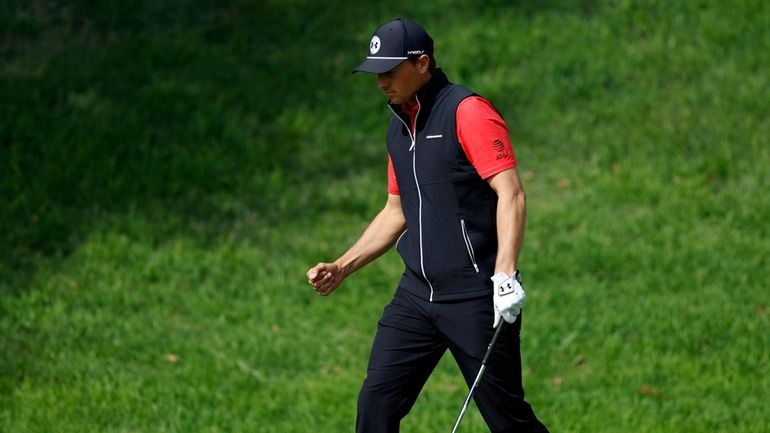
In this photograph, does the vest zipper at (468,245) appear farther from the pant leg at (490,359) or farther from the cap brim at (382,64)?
the cap brim at (382,64)

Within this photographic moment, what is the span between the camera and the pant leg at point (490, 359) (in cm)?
553

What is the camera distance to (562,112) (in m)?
12.1

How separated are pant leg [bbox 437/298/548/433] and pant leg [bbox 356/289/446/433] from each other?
127 millimetres

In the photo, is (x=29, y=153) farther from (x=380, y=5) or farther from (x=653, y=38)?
(x=653, y=38)

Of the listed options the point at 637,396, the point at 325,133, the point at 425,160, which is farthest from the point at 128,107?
the point at 425,160

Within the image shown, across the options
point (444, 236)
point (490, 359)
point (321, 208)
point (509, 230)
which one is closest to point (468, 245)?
point (444, 236)

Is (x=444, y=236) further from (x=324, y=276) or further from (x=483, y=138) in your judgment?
(x=324, y=276)

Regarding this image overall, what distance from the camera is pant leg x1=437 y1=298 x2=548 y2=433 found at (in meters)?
5.53

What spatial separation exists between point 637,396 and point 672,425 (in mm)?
529

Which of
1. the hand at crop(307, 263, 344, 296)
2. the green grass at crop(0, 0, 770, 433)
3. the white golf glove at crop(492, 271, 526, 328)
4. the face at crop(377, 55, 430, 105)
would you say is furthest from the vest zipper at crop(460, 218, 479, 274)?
the green grass at crop(0, 0, 770, 433)

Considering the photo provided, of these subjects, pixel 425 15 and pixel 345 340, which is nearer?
pixel 345 340

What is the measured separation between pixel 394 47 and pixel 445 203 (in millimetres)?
711

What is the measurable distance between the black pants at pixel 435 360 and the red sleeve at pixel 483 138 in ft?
2.02

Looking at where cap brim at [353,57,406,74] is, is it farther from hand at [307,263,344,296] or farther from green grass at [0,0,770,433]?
green grass at [0,0,770,433]
